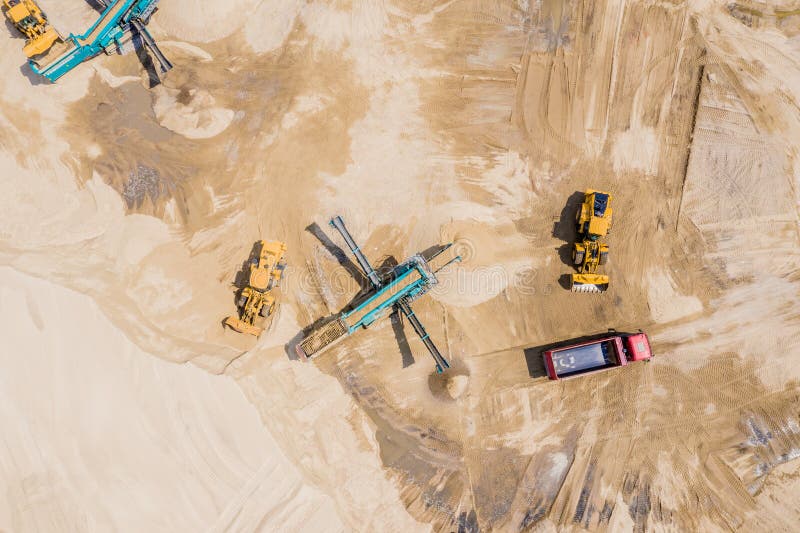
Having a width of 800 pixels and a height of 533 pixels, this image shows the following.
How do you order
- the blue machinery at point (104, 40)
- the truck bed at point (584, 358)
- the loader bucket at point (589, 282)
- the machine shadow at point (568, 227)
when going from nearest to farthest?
the blue machinery at point (104, 40) < the loader bucket at point (589, 282) < the truck bed at point (584, 358) < the machine shadow at point (568, 227)

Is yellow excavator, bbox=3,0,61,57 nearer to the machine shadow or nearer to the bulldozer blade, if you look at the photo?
the bulldozer blade

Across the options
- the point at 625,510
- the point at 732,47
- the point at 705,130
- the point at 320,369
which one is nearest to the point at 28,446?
the point at 320,369

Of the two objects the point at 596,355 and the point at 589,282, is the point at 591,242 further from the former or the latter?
the point at 596,355

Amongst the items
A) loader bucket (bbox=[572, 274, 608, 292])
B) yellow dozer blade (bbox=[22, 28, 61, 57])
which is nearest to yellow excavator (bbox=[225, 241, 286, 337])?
yellow dozer blade (bbox=[22, 28, 61, 57])

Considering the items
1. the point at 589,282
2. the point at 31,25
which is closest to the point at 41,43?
the point at 31,25

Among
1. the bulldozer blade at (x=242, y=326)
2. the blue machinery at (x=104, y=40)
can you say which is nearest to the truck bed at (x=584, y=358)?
the bulldozer blade at (x=242, y=326)

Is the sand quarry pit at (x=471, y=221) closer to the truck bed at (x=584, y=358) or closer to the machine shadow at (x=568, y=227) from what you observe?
the machine shadow at (x=568, y=227)

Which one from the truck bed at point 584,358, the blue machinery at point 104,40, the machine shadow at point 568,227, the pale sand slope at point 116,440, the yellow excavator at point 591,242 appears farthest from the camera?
the machine shadow at point 568,227
